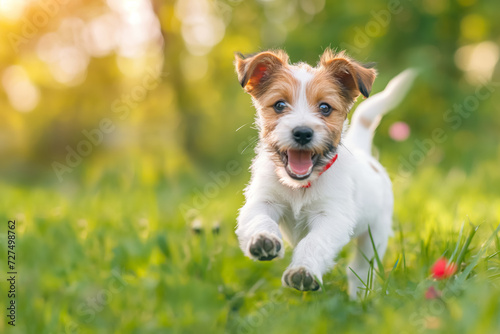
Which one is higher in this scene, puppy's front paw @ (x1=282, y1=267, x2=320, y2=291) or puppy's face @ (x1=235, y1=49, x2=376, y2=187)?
puppy's face @ (x1=235, y1=49, x2=376, y2=187)

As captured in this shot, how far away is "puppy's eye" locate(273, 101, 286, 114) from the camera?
11.3 ft

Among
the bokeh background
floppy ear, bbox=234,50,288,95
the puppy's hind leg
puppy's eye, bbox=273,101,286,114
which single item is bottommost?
the bokeh background

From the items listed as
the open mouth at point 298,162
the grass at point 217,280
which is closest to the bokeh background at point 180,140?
the grass at point 217,280

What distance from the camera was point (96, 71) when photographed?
14461mm

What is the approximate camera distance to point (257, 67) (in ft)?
11.7

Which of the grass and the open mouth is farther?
the open mouth

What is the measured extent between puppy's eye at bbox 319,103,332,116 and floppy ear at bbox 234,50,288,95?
1.37 feet

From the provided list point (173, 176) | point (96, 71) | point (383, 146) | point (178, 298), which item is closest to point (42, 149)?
point (96, 71)

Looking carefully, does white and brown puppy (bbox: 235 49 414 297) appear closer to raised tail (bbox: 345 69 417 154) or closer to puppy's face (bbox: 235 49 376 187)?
puppy's face (bbox: 235 49 376 187)

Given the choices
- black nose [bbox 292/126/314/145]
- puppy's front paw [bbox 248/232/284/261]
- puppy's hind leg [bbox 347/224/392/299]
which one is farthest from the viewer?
puppy's hind leg [bbox 347/224/392/299]

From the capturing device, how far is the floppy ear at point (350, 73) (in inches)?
133

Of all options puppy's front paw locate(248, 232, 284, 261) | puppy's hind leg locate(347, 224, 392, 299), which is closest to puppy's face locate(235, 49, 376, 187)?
puppy's front paw locate(248, 232, 284, 261)

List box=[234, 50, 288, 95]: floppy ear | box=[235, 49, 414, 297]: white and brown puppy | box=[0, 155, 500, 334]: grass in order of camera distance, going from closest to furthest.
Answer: box=[0, 155, 500, 334]: grass
box=[235, 49, 414, 297]: white and brown puppy
box=[234, 50, 288, 95]: floppy ear

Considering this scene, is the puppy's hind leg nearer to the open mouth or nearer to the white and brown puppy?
the white and brown puppy
